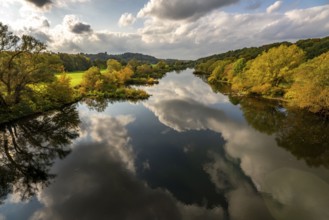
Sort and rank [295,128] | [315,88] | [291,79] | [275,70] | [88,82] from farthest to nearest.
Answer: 1. [88,82]
2. [275,70]
3. [291,79]
4. [315,88]
5. [295,128]

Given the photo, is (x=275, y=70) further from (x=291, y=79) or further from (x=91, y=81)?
(x=91, y=81)

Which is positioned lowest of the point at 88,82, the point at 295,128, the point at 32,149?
the point at 295,128

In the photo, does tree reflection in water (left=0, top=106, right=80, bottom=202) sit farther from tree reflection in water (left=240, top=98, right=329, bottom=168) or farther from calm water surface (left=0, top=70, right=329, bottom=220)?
tree reflection in water (left=240, top=98, right=329, bottom=168)

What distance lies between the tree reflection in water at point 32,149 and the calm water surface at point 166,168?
0.35ft

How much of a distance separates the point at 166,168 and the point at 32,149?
17.5 metres

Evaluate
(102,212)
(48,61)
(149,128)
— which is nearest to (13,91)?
(48,61)

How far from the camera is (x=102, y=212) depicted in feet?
53.5

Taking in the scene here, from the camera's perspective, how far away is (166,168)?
75.3ft

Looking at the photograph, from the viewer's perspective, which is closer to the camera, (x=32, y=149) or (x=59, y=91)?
(x=32, y=149)

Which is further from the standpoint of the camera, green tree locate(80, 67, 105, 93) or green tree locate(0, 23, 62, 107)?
green tree locate(80, 67, 105, 93)

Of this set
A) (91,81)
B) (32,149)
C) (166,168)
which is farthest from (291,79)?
(32,149)

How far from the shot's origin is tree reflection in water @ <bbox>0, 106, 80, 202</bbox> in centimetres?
2034

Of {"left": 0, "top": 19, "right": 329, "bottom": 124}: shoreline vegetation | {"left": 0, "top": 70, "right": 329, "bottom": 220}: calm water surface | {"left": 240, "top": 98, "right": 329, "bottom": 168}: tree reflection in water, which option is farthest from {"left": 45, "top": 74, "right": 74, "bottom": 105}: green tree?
{"left": 240, "top": 98, "right": 329, "bottom": 168}: tree reflection in water

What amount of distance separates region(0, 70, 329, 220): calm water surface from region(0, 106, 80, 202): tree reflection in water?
11 centimetres
